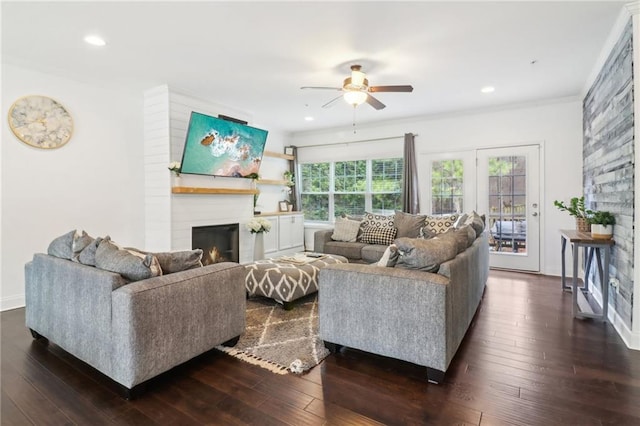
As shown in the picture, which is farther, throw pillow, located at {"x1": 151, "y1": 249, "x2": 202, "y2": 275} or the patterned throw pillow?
the patterned throw pillow

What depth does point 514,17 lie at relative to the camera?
264cm

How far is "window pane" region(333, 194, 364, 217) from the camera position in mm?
6637

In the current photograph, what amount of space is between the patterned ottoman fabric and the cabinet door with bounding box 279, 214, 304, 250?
275 cm

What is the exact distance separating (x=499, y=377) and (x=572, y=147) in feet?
13.3

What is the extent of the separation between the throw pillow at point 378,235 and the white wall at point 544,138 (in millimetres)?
1809

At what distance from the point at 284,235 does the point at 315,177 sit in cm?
156

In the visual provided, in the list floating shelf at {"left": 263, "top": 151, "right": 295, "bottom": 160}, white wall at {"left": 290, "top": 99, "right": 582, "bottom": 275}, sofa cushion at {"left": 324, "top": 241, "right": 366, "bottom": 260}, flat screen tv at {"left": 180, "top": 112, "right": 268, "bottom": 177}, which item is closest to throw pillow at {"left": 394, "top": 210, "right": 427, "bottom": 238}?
Answer: sofa cushion at {"left": 324, "top": 241, "right": 366, "bottom": 260}

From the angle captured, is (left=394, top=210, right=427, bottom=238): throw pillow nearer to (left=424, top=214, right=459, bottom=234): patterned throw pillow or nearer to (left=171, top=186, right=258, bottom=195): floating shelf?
(left=424, top=214, right=459, bottom=234): patterned throw pillow

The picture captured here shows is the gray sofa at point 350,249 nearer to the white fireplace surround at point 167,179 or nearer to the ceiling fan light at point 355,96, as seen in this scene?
the white fireplace surround at point 167,179

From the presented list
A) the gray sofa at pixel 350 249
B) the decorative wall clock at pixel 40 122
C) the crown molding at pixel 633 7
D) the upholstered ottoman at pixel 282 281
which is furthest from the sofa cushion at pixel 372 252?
the decorative wall clock at pixel 40 122

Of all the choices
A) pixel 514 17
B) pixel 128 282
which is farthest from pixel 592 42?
pixel 128 282

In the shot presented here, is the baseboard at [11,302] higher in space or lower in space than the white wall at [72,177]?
lower

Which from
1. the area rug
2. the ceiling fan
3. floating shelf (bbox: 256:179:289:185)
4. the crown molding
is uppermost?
the crown molding

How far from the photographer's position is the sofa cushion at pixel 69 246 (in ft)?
7.57
